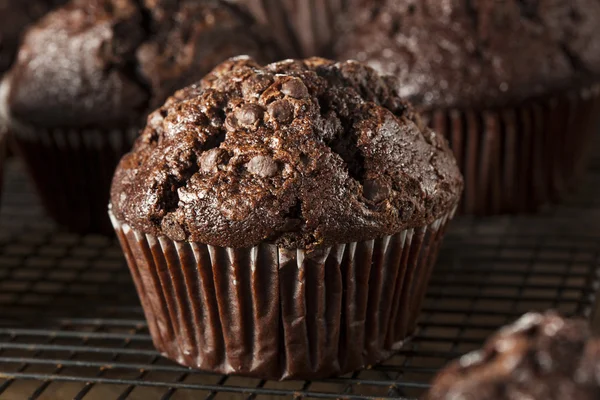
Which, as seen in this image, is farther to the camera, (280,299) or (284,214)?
(280,299)

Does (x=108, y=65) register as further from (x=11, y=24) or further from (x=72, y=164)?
(x=11, y=24)

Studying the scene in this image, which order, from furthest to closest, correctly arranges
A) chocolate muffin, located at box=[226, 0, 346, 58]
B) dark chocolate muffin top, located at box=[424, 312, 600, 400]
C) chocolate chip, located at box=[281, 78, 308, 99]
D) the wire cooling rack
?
chocolate muffin, located at box=[226, 0, 346, 58] → the wire cooling rack → chocolate chip, located at box=[281, 78, 308, 99] → dark chocolate muffin top, located at box=[424, 312, 600, 400]

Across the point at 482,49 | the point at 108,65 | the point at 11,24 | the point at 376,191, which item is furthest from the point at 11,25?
the point at 376,191

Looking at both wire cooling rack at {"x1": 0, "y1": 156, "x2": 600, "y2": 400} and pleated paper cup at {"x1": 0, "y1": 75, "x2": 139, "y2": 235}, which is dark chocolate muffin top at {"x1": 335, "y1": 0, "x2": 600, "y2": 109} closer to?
wire cooling rack at {"x1": 0, "y1": 156, "x2": 600, "y2": 400}

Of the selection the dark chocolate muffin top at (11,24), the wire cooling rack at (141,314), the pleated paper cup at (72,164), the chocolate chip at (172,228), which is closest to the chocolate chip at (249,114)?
the chocolate chip at (172,228)

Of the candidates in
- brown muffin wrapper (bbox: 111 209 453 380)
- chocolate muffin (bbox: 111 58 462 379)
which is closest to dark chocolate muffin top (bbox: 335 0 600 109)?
chocolate muffin (bbox: 111 58 462 379)

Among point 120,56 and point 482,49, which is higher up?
point 120,56
